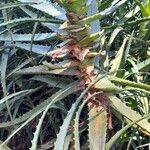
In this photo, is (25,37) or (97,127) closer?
(97,127)

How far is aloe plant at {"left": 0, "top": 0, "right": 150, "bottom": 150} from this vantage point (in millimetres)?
916

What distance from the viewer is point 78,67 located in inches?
Result: 38.9

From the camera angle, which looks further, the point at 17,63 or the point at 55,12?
the point at 17,63

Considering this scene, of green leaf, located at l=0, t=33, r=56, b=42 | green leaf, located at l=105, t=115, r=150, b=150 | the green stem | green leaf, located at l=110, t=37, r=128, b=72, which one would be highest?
green leaf, located at l=0, t=33, r=56, b=42

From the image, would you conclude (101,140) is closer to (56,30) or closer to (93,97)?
(93,97)

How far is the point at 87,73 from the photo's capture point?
0.98 metres

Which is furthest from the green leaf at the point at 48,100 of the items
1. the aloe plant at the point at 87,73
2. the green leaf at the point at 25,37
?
the green leaf at the point at 25,37

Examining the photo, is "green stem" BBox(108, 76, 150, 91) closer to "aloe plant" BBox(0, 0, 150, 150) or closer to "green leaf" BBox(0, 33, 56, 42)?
"aloe plant" BBox(0, 0, 150, 150)

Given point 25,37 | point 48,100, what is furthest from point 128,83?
point 25,37

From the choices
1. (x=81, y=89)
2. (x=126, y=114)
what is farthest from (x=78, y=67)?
(x=126, y=114)

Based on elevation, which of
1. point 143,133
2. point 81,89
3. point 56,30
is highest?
point 56,30

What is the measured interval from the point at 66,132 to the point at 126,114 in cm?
14

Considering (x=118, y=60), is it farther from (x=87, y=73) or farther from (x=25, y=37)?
(x=25, y=37)

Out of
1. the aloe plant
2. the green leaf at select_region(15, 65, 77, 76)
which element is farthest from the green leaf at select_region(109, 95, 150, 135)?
the green leaf at select_region(15, 65, 77, 76)
